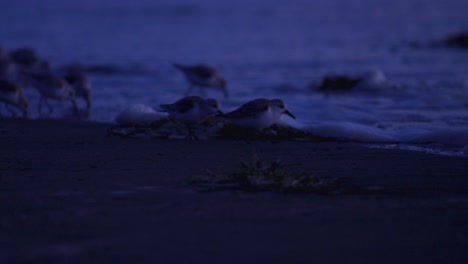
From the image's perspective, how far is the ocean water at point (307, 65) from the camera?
9727 millimetres

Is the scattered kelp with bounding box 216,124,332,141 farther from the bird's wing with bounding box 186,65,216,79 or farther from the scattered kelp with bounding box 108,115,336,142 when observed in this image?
the bird's wing with bounding box 186,65,216,79

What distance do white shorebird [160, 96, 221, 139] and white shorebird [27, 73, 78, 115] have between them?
402 centimetres

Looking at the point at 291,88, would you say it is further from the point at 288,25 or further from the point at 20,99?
the point at 288,25

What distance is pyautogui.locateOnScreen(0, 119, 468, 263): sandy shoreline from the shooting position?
3.83 metres

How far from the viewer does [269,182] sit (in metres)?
5.39

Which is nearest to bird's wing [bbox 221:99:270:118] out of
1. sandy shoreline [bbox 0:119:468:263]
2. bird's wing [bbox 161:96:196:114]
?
bird's wing [bbox 161:96:196:114]

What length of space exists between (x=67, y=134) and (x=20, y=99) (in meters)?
3.46

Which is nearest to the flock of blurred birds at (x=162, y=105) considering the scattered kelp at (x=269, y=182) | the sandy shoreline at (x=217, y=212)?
the sandy shoreline at (x=217, y=212)

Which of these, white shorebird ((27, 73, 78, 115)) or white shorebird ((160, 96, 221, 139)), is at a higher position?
white shorebird ((27, 73, 78, 115))

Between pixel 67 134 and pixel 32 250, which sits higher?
pixel 67 134

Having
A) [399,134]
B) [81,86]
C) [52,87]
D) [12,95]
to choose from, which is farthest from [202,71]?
[399,134]

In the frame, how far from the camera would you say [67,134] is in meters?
8.57

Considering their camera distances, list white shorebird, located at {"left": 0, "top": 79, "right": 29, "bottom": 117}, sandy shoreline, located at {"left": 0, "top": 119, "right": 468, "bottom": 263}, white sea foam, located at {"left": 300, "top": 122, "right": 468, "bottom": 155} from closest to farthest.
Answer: sandy shoreline, located at {"left": 0, "top": 119, "right": 468, "bottom": 263} → white sea foam, located at {"left": 300, "top": 122, "right": 468, "bottom": 155} → white shorebird, located at {"left": 0, "top": 79, "right": 29, "bottom": 117}

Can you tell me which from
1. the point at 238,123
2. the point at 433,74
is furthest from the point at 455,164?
the point at 433,74
